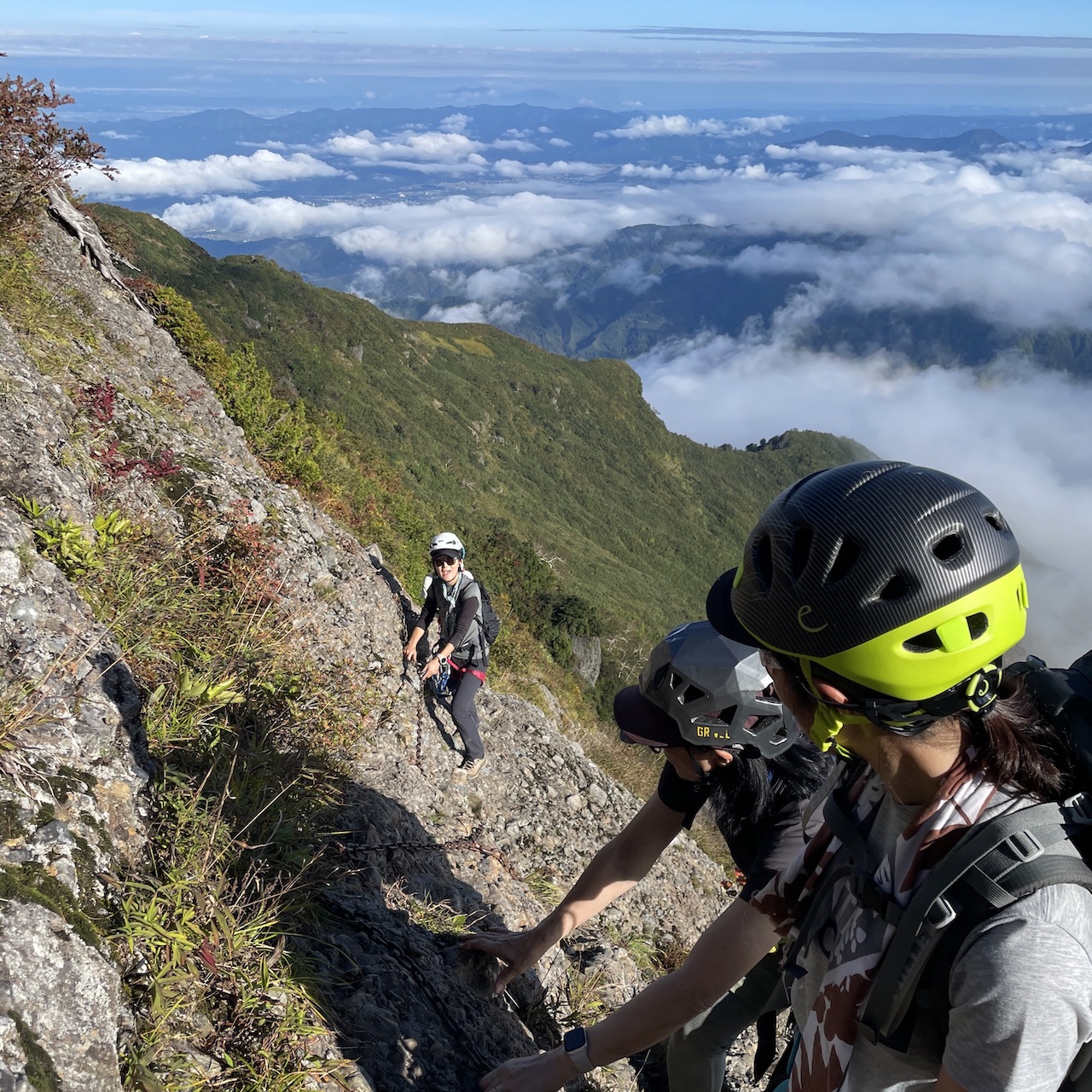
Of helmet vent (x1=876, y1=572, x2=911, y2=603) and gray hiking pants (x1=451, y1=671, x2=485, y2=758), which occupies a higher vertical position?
helmet vent (x1=876, y1=572, x2=911, y2=603)

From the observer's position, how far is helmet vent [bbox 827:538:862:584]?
7.30ft

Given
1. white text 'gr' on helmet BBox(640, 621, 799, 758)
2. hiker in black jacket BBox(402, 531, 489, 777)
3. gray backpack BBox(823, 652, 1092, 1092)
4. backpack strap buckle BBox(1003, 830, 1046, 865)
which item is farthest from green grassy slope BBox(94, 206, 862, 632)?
backpack strap buckle BBox(1003, 830, 1046, 865)

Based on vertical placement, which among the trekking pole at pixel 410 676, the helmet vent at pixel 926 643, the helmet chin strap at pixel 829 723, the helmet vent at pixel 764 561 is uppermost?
the helmet vent at pixel 764 561

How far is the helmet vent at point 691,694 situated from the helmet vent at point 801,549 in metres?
1.23

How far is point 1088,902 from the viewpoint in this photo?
167cm

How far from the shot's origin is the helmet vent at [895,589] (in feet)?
7.14

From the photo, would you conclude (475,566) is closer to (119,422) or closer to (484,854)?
(119,422)

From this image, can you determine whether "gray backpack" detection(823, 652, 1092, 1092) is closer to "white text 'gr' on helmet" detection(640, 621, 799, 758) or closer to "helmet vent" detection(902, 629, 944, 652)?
"helmet vent" detection(902, 629, 944, 652)

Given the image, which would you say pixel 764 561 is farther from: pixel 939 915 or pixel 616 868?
pixel 616 868

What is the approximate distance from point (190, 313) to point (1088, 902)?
749 inches

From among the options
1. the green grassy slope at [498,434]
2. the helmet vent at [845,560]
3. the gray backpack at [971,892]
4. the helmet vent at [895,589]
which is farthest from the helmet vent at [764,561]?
the green grassy slope at [498,434]

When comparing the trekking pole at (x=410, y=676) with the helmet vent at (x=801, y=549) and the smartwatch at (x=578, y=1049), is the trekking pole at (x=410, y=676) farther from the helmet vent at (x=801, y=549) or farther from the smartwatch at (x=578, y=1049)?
the helmet vent at (x=801, y=549)

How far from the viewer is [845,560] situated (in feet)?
7.39

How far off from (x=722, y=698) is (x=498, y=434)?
162829 mm
